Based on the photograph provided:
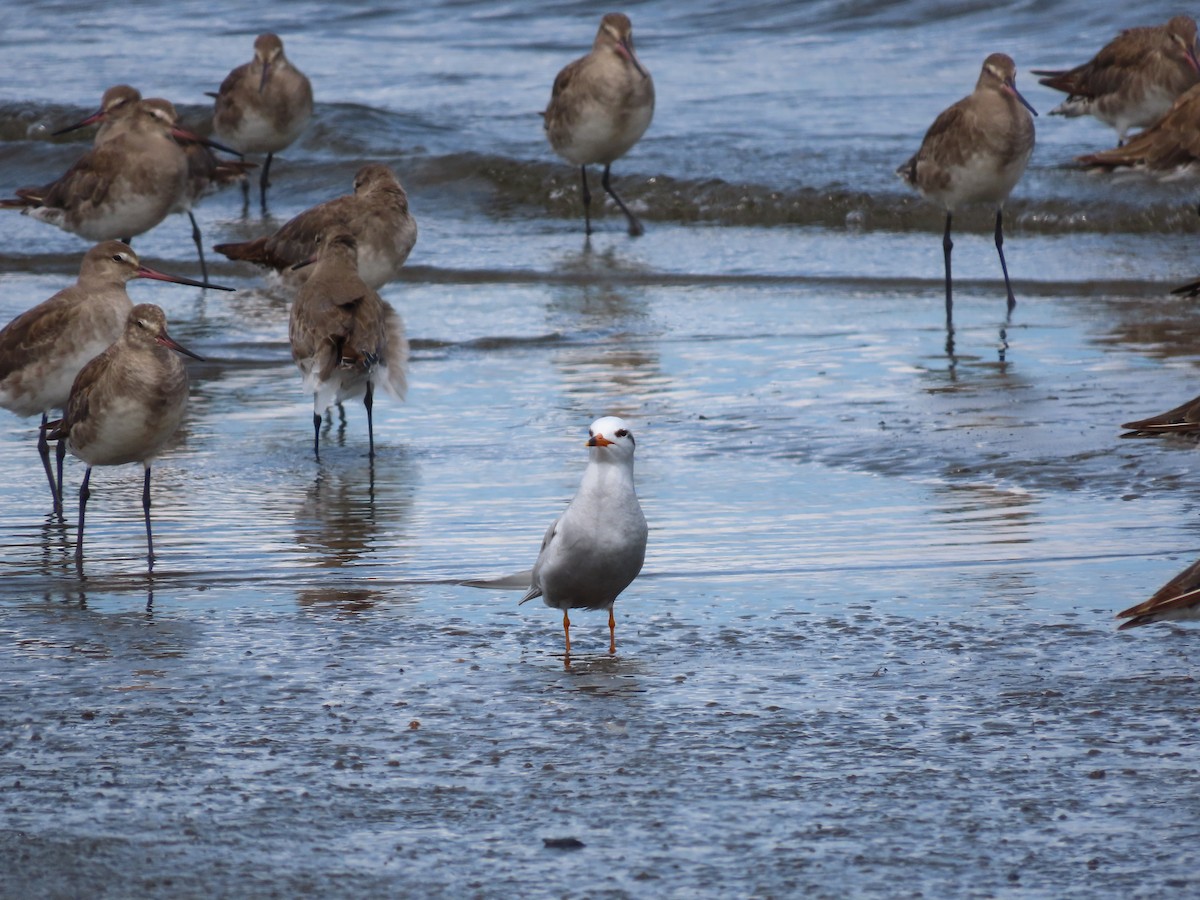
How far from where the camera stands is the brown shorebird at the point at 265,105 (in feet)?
57.7

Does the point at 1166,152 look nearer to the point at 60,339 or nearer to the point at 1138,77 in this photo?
the point at 1138,77

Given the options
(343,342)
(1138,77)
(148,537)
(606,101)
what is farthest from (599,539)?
(1138,77)

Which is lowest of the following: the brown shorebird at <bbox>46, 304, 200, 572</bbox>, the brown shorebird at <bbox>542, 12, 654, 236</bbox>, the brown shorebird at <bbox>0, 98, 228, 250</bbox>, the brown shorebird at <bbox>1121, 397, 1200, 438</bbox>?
the brown shorebird at <bbox>1121, 397, 1200, 438</bbox>

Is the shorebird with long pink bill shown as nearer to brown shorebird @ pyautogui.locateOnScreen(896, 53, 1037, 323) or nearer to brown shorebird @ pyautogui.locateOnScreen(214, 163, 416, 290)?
brown shorebird @ pyautogui.locateOnScreen(214, 163, 416, 290)

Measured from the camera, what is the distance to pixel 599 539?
5.39 meters

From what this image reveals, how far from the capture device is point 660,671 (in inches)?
206

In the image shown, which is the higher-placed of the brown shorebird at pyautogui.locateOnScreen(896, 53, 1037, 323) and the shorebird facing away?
the brown shorebird at pyautogui.locateOnScreen(896, 53, 1037, 323)

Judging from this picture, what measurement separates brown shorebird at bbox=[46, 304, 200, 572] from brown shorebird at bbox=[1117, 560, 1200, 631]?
11.0 ft

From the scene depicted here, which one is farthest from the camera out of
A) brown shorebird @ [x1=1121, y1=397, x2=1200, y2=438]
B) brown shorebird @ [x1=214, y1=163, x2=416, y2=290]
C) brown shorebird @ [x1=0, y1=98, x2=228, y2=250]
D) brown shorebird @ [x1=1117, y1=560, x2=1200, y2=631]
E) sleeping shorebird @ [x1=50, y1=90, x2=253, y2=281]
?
sleeping shorebird @ [x1=50, y1=90, x2=253, y2=281]

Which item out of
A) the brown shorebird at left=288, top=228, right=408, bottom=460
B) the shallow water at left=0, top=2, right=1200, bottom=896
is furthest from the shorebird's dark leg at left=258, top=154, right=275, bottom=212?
the brown shorebird at left=288, top=228, right=408, bottom=460

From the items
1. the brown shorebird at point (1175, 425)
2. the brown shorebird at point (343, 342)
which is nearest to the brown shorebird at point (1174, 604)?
the brown shorebird at point (1175, 425)

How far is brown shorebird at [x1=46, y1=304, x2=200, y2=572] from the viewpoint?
672 centimetres

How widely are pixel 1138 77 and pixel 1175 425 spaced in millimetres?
11539

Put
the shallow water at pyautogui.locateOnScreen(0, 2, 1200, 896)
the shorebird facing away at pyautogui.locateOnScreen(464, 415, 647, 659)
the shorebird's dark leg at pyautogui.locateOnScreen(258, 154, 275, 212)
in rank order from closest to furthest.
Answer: the shallow water at pyautogui.locateOnScreen(0, 2, 1200, 896) → the shorebird facing away at pyautogui.locateOnScreen(464, 415, 647, 659) → the shorebird's dark leg at pyautogui.locateOnScreen(258, 154, 275, 212)
